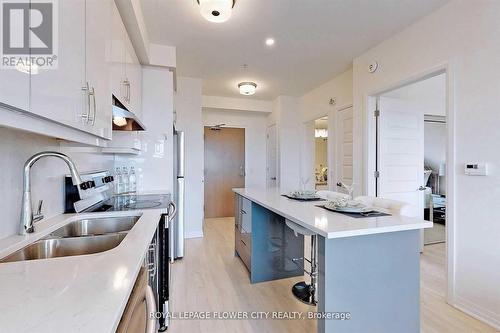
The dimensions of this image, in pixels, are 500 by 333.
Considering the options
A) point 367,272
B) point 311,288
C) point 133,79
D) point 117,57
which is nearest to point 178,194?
point 133,79


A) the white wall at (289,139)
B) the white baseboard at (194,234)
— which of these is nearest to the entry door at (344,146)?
the white wall at (289,139)

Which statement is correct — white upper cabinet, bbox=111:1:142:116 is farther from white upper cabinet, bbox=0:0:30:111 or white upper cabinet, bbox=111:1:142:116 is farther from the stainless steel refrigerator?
white upper cabinet, bbox=0:0:30:111

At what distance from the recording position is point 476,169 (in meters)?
1.92

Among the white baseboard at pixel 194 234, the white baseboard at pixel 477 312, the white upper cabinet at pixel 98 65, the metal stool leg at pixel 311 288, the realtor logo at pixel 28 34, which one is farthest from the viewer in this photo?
the white baseboard at pixel 194 234

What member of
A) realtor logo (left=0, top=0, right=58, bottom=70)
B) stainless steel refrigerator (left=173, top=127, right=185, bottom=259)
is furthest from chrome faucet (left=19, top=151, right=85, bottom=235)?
stainless steel refrigerator (left=173, top=127, right=185, bottom=259)

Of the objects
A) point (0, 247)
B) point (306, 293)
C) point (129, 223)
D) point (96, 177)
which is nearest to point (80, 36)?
point (0, 247)

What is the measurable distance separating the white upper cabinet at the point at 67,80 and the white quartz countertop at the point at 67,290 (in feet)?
1.64

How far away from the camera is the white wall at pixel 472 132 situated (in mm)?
1836

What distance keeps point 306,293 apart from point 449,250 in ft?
4.26

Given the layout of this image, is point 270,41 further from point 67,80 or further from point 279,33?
point 67,80

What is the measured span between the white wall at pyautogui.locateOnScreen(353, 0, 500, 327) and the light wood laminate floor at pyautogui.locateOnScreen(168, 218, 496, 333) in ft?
0.74

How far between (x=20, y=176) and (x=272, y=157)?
456 cm

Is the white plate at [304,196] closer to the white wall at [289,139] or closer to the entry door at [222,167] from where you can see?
the white wall at [289,139]

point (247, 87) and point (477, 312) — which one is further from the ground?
point (247, 87)
